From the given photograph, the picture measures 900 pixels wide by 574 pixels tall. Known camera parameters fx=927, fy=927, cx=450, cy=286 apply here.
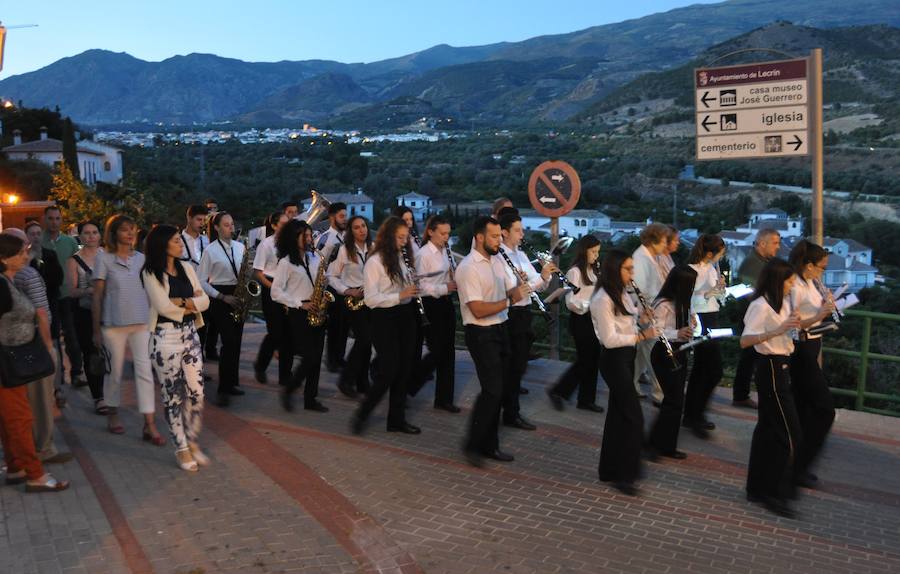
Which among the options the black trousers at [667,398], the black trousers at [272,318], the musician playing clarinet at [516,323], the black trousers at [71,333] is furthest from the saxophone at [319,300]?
the black trousers at [667,398]

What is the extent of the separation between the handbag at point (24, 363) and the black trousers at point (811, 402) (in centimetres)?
540

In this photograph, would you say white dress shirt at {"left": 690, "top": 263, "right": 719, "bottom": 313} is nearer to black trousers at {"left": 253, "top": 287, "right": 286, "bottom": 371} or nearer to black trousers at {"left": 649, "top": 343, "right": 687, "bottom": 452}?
black trousers at {"left": 649, "top": 343, "right": 687, "bottom": 452}

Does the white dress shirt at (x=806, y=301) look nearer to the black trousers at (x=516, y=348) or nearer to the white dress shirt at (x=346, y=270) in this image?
the black trousers at (x=516, y=348)

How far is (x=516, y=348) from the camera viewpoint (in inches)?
319

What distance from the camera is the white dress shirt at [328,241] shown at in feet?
30.8

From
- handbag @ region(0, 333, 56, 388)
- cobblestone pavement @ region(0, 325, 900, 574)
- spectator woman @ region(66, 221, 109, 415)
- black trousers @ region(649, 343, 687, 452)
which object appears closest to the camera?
cobblestone pavement @ region(0, 325, 900, 574)

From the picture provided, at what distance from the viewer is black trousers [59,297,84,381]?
937 centimetres

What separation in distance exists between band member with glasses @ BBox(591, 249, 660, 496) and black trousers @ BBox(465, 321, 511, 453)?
809 mm

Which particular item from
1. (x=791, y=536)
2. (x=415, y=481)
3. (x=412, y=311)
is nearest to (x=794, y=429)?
(x=791, y=536)

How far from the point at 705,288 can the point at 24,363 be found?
5.67 meters

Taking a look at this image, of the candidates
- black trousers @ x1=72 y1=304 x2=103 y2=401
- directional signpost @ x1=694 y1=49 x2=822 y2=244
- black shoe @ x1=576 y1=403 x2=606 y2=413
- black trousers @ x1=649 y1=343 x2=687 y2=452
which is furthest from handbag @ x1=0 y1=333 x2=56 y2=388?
directional signpost @ x1=694 y1=49 x2=822 y2=244

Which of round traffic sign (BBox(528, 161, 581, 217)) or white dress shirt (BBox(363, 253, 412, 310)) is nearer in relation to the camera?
Result: white dress shirt (BBox(363, 253, 412, 310))

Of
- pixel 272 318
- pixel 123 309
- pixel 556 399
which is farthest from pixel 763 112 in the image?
pixel 123 309

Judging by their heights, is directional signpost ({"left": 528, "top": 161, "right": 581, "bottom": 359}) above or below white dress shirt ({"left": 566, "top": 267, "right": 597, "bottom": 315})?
above
